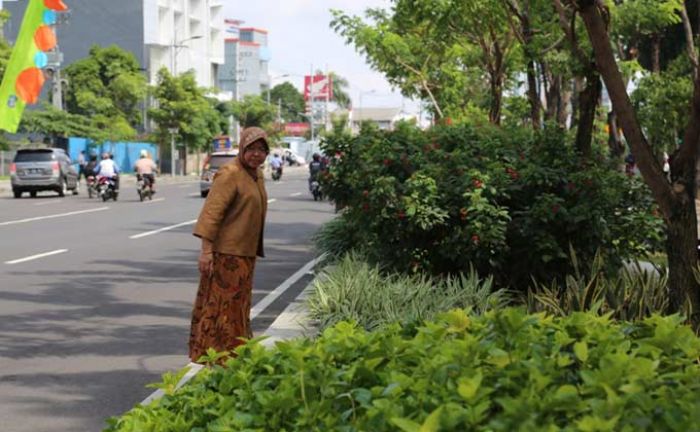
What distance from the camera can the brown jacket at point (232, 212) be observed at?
8414 millimetres

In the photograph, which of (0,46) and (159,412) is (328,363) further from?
(0,46)

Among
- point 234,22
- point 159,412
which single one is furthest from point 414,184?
point 234,22

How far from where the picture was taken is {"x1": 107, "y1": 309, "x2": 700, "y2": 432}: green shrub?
3221mm

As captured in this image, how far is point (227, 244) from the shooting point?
8.51 meters

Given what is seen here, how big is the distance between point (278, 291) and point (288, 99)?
169107 millimetres

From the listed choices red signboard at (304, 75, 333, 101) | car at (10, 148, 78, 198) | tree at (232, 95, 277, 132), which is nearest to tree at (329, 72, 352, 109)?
red signboard at (304, 75, 333, 101)

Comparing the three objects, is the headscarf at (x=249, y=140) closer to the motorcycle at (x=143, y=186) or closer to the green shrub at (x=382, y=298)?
the green shrub at (x=382, y=298)

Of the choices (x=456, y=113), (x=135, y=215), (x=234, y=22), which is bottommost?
(x=135, y=215)

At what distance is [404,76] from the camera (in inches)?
1298

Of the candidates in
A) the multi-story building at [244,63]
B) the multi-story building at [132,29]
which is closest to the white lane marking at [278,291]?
the multi-story building at [132,29]

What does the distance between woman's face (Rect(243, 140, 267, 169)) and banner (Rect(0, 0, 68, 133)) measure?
354 cm

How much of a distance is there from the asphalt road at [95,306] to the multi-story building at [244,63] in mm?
104378

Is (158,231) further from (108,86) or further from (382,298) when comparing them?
(108,86)

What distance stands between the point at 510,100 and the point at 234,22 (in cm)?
13518
